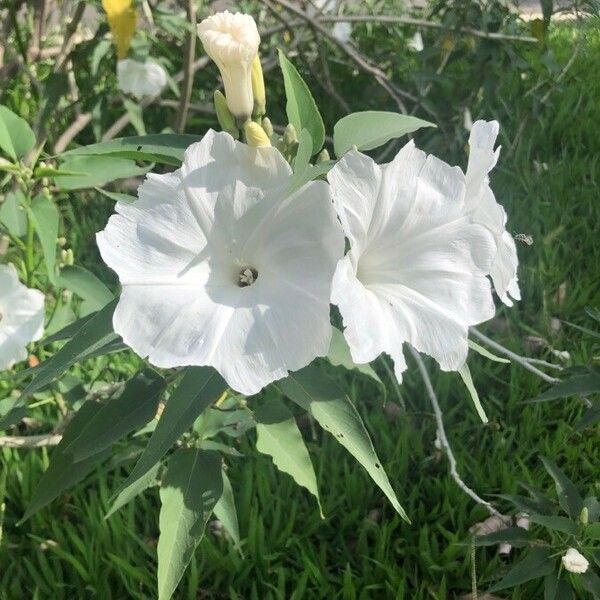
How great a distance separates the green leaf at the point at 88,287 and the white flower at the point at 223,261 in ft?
2.59

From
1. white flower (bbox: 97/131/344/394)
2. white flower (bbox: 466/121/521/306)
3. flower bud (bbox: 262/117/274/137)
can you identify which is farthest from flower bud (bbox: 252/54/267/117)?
white flower (bbox: 466/121/521/306)

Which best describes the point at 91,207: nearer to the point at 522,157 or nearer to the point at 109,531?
the point at 109,531

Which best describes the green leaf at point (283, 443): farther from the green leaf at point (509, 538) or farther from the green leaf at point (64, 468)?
the green leaf at point (509, 538)

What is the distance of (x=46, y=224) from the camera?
1.52m

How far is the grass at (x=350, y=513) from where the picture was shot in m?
1.72

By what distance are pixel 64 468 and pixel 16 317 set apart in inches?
21.8

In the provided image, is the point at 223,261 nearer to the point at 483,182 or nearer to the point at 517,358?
the point at 483,182

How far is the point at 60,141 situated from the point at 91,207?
268mm

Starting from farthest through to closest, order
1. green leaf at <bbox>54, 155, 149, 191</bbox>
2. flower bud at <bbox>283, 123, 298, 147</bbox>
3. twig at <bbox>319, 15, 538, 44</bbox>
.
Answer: twig at <bbox>319, 15, 538, 44</bbox> → green leaf at <bbox>54, 155, 149, 191</bbox> → flower bud at <bbox>283, 123, 298, 147</bbox>

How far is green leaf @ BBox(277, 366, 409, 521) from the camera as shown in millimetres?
1038

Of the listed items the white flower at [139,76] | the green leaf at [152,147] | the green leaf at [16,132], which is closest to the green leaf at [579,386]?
the green leaf at [152,147]

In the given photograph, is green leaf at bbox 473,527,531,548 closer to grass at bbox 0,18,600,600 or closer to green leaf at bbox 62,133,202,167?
grass at bbox 0,18,600,600

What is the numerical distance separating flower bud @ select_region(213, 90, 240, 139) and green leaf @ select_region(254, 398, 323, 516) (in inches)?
20.5

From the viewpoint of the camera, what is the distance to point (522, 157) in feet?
10.5
